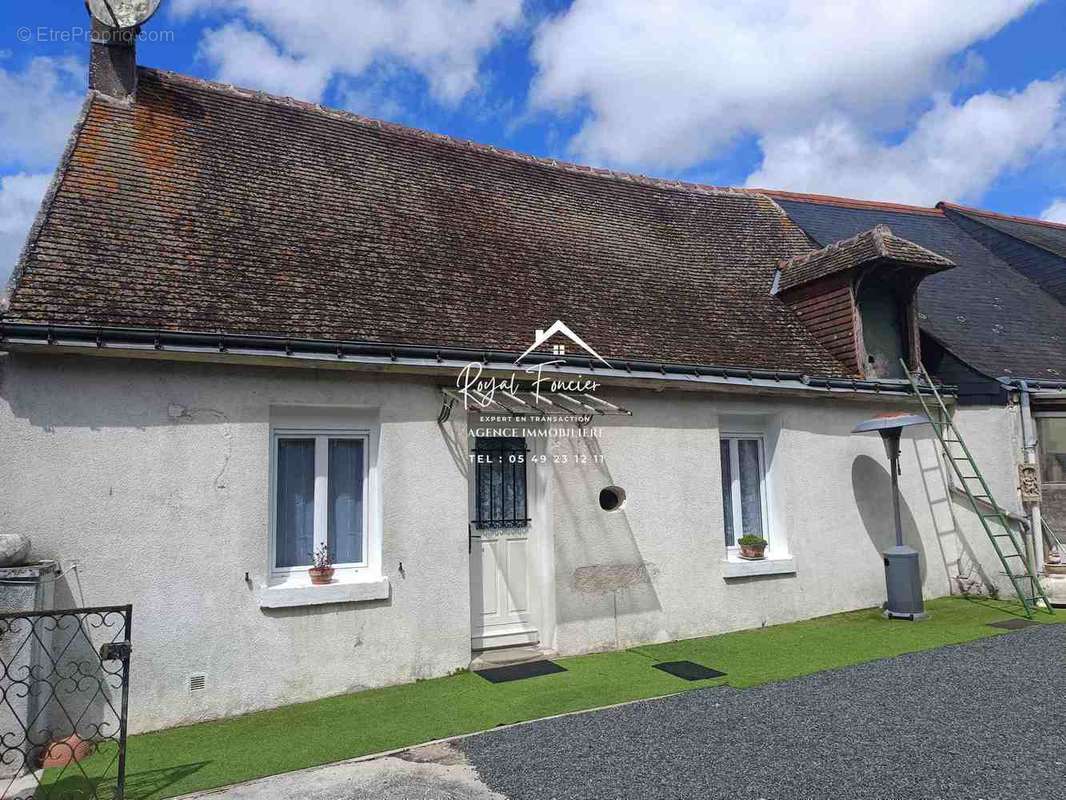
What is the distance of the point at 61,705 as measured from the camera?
5.56 meters

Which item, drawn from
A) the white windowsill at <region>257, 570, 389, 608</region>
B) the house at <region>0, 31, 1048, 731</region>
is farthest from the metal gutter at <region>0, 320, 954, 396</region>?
the white windowsill at <region>257, 570, 389, 608</region>

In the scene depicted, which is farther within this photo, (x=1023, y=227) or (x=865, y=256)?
(x=1023, y=227)

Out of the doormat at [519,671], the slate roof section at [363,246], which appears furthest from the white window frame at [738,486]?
the doormat at [519,671]

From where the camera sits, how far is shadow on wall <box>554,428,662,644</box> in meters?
8.51

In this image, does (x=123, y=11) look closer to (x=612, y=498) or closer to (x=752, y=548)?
(x=612, y=498)

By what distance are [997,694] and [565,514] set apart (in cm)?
452

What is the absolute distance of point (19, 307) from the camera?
640cm

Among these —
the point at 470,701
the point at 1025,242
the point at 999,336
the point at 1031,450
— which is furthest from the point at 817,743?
the point at 1025,242

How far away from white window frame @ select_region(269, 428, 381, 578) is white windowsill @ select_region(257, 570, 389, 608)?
7 centimetres

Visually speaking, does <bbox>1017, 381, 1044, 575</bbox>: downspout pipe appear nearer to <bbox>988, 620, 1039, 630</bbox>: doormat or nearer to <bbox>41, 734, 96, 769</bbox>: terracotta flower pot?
<bbox>988, 620, 1039, 630</bbox>: doormat

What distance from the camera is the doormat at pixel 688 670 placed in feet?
24.3

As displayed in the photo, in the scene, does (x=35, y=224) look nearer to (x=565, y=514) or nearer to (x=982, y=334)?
(x=565, y=514)

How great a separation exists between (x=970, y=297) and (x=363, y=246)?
11797 millimetres

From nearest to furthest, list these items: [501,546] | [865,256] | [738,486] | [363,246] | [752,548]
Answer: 1. [501,546]
2. [363,246]
3. [752,548]
4. [738,486]
5. [865,256]
